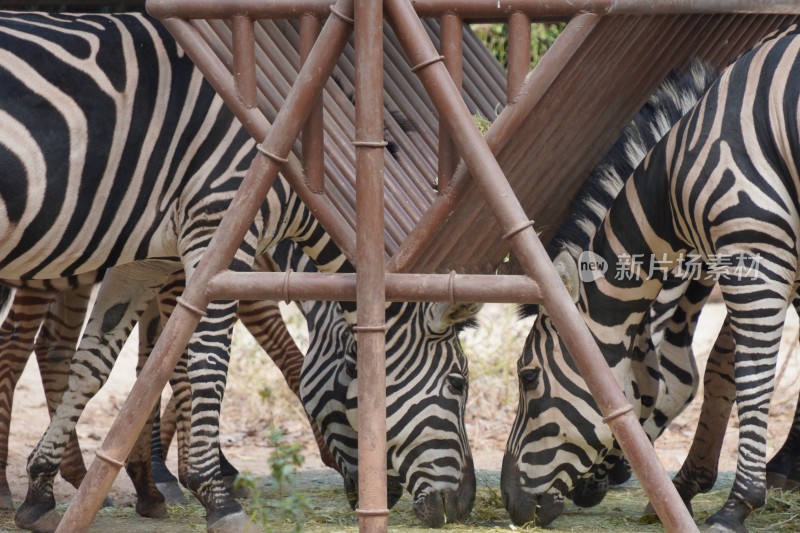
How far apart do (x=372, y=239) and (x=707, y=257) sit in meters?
1.68

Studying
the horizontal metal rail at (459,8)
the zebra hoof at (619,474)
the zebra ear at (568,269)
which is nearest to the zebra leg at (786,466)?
the zebra hoof at (619,474)

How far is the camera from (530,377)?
5.26m

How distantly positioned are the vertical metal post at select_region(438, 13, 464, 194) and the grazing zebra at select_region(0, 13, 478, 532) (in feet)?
3.59

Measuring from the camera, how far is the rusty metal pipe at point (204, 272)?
405 centimetres

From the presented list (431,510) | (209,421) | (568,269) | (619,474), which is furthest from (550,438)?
(209,421)

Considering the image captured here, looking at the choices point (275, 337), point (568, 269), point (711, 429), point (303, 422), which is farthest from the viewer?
point (303, 422)

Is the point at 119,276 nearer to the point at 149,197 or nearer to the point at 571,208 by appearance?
the point at 149,197

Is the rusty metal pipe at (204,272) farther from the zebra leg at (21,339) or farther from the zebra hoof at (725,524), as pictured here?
the zebra leg at (21,339)

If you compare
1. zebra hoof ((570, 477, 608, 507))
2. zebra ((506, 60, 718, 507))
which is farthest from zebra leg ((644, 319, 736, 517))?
zebra hoof ((570, 477, 608, 507))

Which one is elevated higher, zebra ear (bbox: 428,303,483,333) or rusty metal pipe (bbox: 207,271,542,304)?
zebra ear (bbox: 428,303,483,333)

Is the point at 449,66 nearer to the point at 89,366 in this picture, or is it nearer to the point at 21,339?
the point at 89,366

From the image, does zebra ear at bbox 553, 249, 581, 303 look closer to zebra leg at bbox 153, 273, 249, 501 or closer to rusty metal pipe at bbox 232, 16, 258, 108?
rusty metal pipe at bbox 232, 16, 258, 108

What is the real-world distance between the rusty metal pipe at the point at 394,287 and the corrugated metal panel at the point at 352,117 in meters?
0.24

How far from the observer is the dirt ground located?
27.6 ft
